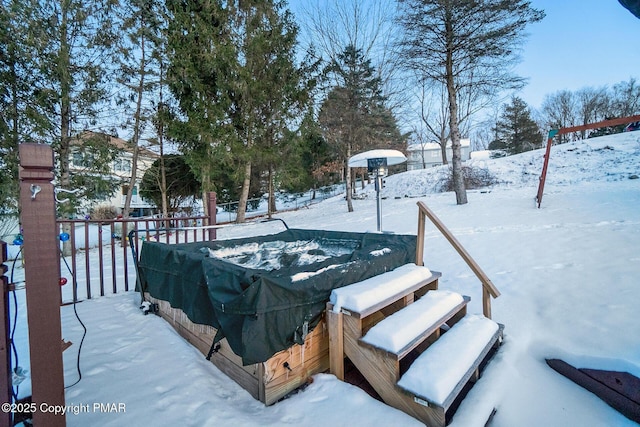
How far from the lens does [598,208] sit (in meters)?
5.58

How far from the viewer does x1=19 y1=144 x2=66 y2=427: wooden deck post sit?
114cm

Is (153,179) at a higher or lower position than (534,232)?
higher

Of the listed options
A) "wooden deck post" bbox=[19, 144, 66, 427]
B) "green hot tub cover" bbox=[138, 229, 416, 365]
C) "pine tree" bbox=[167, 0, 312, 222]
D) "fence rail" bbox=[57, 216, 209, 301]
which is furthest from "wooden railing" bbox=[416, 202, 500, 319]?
"pine tree" bbox=[167, 0, 312, 222]

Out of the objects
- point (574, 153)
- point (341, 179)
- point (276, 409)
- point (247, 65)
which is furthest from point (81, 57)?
point (574, 153)

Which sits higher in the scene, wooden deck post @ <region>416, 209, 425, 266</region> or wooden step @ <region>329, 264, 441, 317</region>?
wooden deck post @ <region>416, 209, 425, 266</region>

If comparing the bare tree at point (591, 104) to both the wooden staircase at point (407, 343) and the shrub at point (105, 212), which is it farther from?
the shrub at point (105, 212)

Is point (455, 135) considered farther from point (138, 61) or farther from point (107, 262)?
point (138, 61)

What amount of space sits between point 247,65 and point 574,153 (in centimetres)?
1466

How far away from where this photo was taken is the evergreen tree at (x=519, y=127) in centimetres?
1962

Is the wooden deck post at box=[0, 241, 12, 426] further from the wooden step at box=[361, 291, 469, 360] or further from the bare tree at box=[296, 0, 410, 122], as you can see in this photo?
the bare tree at box=[296, 0, 410, 122]

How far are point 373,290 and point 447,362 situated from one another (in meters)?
0.56

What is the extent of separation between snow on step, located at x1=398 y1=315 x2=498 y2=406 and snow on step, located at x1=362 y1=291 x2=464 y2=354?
0.43ft

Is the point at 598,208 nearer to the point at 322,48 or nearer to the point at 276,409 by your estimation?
the point at 276,409

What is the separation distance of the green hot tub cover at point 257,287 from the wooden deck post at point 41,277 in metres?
0.73
